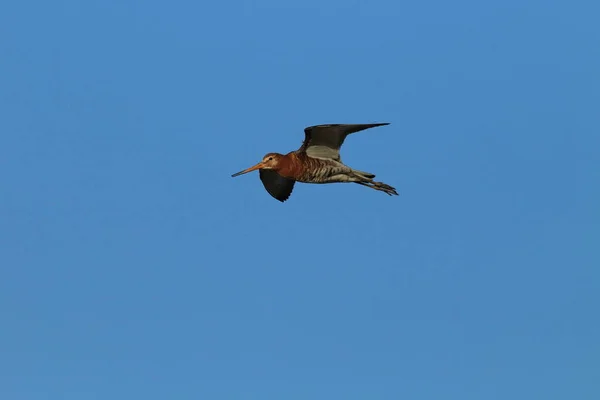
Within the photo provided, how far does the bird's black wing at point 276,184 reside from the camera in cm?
3066

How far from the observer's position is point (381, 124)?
26078mm

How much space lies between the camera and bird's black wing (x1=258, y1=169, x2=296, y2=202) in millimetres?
30656

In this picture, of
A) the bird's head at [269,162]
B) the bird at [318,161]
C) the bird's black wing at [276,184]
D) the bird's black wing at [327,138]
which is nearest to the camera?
the bird's black wing at [327,138]

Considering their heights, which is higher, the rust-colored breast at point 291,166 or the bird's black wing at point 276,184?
the bird's black wing at point 276,184

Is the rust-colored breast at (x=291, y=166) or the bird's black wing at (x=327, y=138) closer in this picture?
the bird's black wing at (x=327, y=138)

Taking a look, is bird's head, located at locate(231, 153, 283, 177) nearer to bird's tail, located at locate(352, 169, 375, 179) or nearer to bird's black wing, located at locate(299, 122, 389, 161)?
bird's black wing, located at locate(299, 122, 389, 161)

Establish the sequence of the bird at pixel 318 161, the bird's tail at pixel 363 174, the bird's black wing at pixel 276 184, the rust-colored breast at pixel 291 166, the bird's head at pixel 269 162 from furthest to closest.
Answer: the bird's black wing at pixel 276 184, the bird's tail at pixel 363 174, the bird's head at pixel 269 162, the rust-colored breast at pixel 291 166, the bird at pixel 318 161

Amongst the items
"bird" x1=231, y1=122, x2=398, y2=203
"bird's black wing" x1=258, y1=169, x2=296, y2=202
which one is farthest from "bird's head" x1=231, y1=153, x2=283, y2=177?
"bird's black wing" x1=258, y1=169, x2=296, y2=202

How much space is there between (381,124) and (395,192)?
405 centimetres

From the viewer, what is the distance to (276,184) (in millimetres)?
30797

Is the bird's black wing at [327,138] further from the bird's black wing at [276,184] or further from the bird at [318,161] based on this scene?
the bird's black wing at [276,184]

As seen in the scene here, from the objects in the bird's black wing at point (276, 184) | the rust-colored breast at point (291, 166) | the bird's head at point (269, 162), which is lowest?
the rust-colored breast at point (291, 166)

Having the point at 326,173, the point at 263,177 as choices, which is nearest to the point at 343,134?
the point at 326,173

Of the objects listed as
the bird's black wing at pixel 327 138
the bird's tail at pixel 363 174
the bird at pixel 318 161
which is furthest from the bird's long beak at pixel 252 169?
the bird's tail at pixel 363 174
